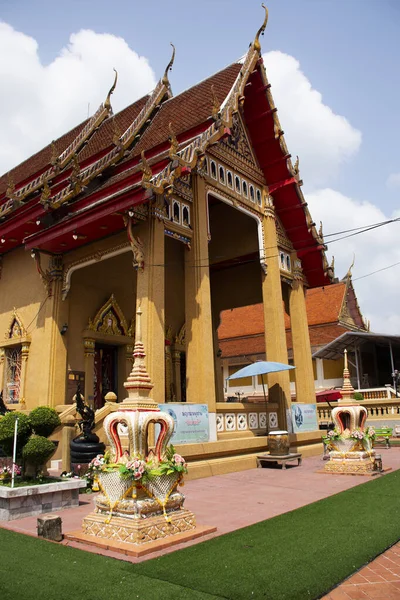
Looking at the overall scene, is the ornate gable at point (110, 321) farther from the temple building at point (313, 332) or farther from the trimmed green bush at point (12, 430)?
the temple building at point (313, 332)

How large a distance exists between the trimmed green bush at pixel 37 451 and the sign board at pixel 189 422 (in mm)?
2533

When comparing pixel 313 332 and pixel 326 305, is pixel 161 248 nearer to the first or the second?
pixel 313 332

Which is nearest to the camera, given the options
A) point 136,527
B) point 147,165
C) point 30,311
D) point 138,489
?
point 136,527

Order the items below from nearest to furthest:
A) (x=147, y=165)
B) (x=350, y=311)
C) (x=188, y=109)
A: (x=147, y=165) < (x=188, y=109) < (x=350, y=311)

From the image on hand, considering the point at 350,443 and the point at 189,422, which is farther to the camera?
the point at 350,443

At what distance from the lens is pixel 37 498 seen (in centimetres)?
598

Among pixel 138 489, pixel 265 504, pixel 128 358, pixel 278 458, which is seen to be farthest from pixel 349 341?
pixel 138 489

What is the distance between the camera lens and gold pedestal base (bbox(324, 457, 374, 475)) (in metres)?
8.98

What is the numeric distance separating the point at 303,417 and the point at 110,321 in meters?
5.42

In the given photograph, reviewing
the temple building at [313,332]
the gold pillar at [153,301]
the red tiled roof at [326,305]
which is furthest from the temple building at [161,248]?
the red tiled roof at [326,305]

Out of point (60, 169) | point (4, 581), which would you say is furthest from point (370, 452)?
point (60, 169)

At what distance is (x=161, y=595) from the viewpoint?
10.8 ft

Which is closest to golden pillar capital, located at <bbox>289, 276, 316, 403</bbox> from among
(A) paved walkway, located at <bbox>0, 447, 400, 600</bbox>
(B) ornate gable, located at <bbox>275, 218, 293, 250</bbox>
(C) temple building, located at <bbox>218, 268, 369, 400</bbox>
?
(B) ornate gable, located at <bbox>275, 218, 293, 250</bbox>

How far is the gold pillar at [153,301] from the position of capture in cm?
879
